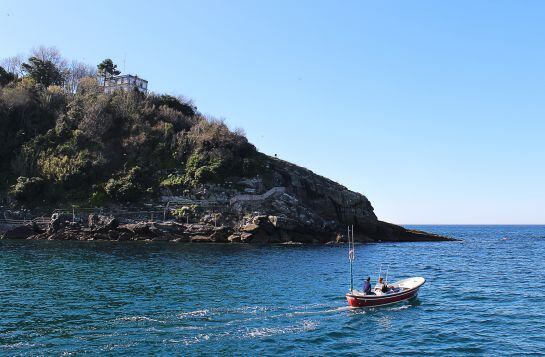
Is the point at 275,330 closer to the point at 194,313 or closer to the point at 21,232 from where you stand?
the point at 194,313

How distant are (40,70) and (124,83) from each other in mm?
22004

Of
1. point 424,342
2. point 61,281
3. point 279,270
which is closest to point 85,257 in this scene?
point 61,281

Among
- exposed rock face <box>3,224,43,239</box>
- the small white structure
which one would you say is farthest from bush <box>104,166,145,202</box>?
the small white structure

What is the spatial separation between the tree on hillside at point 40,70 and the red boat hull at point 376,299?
11287cm

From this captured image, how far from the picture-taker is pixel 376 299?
3031cm

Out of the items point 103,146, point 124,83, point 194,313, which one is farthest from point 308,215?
point 124,83

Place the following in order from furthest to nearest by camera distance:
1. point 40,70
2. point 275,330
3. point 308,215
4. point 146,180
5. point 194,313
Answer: point 40,70 → point 146,180 → point 308,215 → point 194,313 → point 275,330

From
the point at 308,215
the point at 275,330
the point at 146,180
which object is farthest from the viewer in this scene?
the point at 146,180

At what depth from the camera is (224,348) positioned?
20.7m

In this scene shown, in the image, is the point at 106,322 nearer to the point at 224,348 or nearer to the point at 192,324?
the point at 192,324

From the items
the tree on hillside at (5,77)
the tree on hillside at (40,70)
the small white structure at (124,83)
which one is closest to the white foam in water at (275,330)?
the small white structure at (124,83)

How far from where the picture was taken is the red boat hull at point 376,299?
29.6 metres

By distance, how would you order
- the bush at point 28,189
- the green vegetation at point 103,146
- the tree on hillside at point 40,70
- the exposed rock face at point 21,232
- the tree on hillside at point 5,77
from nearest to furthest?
the exposed rock face at point 21,232 < the bush at point 28,189 < the green vegetation at point 103,146 < the tree on hillside at point 5,77 < the tree on hillside at point 40,70

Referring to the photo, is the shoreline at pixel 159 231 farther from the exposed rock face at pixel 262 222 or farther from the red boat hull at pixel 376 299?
the red boat hull at pixel 376 299
